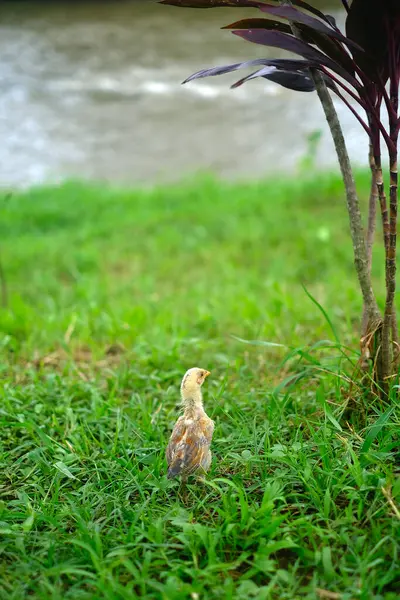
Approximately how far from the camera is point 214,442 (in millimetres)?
2412

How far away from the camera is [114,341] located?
3664 millimetres

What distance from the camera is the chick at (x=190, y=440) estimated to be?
6.89 ft

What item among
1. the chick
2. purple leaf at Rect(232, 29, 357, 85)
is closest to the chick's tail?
the chick

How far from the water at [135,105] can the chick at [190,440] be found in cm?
501

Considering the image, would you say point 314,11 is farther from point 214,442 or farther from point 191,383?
point 214,442

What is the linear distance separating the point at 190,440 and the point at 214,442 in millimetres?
308

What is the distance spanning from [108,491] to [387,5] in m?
1.77

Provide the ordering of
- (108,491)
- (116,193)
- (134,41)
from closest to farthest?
Result: 1. (108,491)
2. (116,193)
3. (134,41)

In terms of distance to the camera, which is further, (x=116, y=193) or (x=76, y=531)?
(x=116, y=193)

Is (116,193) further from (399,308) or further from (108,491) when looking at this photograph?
(108,491)

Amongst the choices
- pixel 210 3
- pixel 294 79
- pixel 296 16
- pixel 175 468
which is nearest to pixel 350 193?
pixel 294 79

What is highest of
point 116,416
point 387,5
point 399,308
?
point 387,5

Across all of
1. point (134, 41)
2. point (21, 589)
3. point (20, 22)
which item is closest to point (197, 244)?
point (21, 589)

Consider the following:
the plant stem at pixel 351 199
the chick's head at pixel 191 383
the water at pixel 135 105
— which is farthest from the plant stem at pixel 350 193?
the water at pixel 135 105
